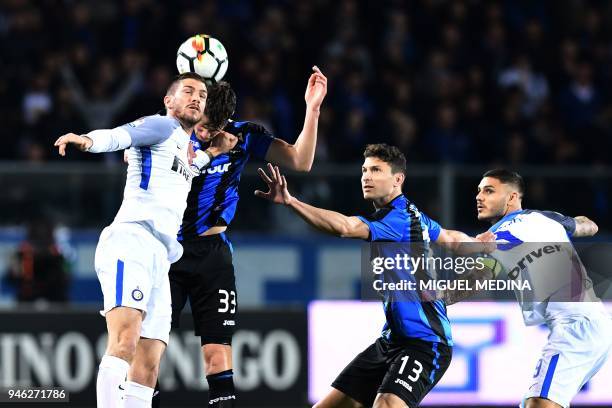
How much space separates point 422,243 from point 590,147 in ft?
24.1

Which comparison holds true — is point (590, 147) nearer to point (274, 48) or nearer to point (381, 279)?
point (274, 48)

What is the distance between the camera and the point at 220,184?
7477mm

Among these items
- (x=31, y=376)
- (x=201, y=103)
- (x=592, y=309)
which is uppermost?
(x=201, y=103)

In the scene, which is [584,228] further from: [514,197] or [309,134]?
[309,134]

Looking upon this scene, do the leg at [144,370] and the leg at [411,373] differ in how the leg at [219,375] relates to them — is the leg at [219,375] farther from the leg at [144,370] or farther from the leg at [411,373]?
the leg at [411,373]

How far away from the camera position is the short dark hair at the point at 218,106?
7309mm

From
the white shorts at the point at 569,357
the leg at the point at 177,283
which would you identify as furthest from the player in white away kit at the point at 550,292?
the leg at the point at 177,283

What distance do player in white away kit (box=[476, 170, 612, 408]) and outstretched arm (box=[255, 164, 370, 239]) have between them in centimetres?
89

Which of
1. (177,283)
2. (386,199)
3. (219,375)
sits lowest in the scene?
(219,375)

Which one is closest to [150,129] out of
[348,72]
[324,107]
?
[324,107]

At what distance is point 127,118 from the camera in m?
12.4

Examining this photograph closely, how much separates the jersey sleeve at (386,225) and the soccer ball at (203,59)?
158 cm

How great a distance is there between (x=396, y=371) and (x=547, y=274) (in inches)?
45.0

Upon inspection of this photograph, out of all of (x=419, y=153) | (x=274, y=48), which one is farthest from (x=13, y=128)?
(x=419, y=153)
